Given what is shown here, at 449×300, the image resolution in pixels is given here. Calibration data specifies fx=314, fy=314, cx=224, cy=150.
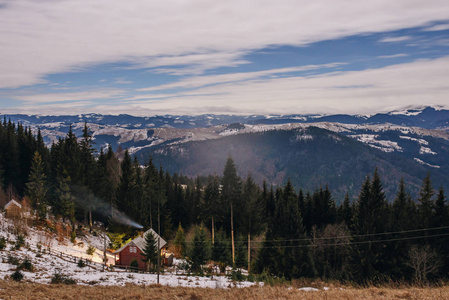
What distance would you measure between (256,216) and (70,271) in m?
26.9

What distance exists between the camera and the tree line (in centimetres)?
3975

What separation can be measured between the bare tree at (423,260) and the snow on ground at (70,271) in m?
21.2

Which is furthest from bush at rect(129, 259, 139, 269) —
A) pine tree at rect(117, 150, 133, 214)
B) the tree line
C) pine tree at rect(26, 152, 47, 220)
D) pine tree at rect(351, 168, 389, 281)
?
pine tree at rect(351, 168, 389, 281)

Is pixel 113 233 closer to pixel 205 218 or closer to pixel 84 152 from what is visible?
pixel 205 218

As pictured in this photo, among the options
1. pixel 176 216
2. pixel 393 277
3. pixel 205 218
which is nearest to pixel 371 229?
pixel 393 277

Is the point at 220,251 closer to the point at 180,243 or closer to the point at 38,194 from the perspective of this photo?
the point at 180,243

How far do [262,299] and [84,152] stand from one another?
56692mm

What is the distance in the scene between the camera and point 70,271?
34.0 meters

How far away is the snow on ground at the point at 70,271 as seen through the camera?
29047mm

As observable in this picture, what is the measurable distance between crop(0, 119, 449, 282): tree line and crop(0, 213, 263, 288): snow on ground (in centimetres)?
598

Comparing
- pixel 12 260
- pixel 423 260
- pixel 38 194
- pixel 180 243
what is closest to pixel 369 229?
pixel 423 260

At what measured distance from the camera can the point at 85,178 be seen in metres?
55.9

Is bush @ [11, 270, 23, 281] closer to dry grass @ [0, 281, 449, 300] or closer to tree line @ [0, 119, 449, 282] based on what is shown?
dry grass @ [0, 281, 449, 300]

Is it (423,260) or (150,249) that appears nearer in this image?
(423,260)
